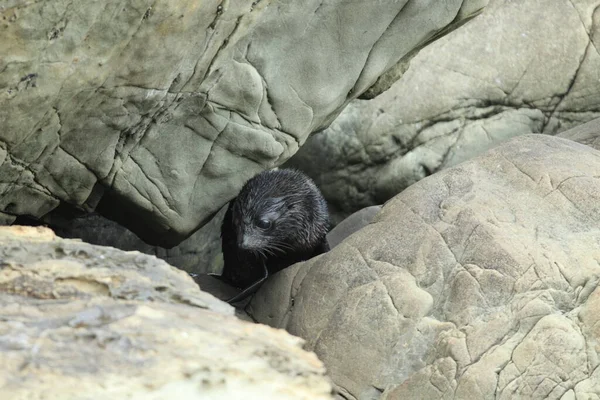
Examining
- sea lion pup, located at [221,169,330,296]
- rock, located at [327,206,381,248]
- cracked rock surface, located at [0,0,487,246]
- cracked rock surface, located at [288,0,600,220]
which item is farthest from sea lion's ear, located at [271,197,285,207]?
cracked rock surface, located at [288,0,600,220]

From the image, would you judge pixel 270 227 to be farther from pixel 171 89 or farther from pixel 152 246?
pixel 171 89

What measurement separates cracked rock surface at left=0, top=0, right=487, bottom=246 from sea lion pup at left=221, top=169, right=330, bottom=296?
333mm

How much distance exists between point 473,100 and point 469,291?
4178mm

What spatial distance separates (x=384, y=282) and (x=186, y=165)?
171 cm

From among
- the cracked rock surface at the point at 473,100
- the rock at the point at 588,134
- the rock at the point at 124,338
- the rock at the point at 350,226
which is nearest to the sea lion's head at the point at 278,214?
the rock at the point at 350,226

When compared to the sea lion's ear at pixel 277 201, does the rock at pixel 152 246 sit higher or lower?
lower

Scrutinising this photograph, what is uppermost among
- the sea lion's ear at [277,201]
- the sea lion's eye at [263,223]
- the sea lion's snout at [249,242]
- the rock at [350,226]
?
the sea lion's ear at [277,201]

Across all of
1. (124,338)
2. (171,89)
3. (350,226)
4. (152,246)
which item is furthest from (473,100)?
(124,338)

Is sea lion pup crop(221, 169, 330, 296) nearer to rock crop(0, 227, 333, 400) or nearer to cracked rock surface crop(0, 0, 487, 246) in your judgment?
cracked rock surface crop(0, 0, 487, 246)

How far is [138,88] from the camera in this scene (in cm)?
531

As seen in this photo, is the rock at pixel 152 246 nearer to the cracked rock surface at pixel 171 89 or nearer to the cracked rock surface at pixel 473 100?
the cracked rock surface at pixel 171 89

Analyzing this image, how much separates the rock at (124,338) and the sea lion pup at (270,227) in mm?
3274

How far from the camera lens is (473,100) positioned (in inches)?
360

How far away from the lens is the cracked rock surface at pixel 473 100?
29.8 feet
